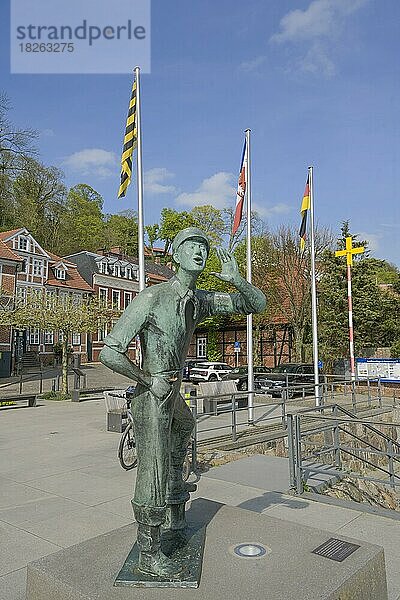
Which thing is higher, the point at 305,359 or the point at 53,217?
the point at 53,217

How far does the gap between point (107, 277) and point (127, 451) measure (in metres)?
38.6

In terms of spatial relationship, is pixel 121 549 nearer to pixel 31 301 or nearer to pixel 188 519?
pixel 188 519

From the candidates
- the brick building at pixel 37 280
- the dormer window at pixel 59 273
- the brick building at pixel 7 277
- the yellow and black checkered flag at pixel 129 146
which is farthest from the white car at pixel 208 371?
the yellow and black checkered flag at pixel 129 146

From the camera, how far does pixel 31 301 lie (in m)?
22.7

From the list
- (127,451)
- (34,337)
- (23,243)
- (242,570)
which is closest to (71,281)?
(23,243)

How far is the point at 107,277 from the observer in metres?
46.6

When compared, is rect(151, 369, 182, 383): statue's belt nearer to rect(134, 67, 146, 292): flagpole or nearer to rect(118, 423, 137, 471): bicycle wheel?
rect(118, 423, 137, 471): bicycle wheel

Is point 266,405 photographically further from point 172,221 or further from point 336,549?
point 172,221

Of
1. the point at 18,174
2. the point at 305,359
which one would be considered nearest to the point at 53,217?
the point at 18,174

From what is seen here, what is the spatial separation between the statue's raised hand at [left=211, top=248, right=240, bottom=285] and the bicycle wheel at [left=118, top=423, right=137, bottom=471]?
5.39 m

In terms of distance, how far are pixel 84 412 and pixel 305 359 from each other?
2043 centimetres

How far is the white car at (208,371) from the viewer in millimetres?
29188

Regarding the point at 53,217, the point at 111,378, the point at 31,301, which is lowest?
the point at 111,378

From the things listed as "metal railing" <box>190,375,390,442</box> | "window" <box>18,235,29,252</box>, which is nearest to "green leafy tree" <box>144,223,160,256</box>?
"window" <box>18,235,29,252</box>
